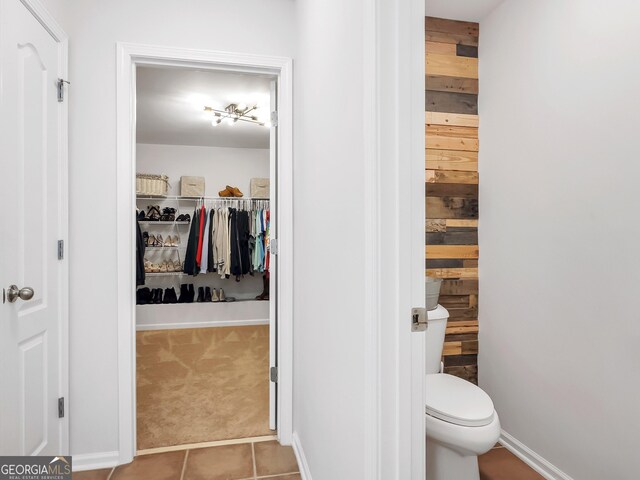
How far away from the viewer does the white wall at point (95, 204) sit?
75.2 inches

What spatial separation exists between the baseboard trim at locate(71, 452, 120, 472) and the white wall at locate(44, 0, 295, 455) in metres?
0.02

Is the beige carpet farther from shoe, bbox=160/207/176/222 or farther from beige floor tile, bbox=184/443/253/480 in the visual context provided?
shoe, bbox=160/207/176/222

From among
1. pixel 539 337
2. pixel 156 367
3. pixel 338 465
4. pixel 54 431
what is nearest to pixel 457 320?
pixel 539 337

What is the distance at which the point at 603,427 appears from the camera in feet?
5.32

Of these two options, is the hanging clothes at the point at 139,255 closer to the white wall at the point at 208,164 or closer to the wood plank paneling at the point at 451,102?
the white wall at the point at 208,164

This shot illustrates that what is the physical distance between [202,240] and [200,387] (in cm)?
251

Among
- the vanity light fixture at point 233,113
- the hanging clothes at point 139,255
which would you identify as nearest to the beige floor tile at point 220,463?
the vanity light fixture at point 233,113

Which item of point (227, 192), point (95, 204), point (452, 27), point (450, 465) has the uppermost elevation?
point (452, 27)

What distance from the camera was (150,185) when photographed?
16.4 feet

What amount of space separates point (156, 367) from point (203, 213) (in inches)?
87.7

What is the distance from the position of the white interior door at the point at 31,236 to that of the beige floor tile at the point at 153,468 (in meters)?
0.31

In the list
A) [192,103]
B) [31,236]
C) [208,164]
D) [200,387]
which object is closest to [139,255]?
[208,164]

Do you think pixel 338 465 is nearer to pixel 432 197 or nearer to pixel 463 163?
pixel 432 197

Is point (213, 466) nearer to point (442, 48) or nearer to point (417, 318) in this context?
point (417, 318)
